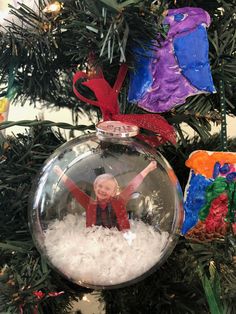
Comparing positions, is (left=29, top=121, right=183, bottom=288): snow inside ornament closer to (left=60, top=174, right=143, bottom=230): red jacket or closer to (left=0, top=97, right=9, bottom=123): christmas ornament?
(left=60, top=174, right=143, bottom=230): red jacket

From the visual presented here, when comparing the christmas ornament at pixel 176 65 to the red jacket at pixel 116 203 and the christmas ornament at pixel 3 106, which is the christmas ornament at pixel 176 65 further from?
the christmas ornament at pixel 3 106

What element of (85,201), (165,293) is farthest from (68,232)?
(165,293)

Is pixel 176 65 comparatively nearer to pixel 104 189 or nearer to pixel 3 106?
pixel 104 189

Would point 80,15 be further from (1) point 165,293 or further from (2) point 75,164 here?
(1) point 165,293

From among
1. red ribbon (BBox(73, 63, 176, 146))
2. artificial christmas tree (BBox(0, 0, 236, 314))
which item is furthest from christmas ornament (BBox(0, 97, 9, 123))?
red ribbon (BBox(73, 63, 176, 146))

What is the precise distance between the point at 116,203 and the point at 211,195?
11 centimetres

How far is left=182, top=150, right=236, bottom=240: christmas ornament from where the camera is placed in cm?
41

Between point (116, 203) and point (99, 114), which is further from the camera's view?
point (99, 114)

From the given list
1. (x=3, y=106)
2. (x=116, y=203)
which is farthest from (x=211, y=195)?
(x=3, y=106)

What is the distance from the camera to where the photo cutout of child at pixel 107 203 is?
344mm

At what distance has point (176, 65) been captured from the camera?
405 mm

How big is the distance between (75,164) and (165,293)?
0.60 feet

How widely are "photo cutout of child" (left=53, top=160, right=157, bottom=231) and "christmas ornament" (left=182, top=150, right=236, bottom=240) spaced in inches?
3.7

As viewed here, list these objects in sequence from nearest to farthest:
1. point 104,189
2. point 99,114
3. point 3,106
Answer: point 104,189, point 99,114, point 3,106
